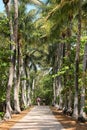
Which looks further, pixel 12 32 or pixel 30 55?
pixel 30 55

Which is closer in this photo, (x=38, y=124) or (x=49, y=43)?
(x=38, y=124)

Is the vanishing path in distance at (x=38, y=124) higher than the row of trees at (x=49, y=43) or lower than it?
lower

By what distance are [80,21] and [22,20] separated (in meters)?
15.0

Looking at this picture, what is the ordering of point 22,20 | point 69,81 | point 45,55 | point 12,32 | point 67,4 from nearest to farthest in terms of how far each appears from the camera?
point 67,4, point 12,32, point 69,81, point 22,20, point 45,55

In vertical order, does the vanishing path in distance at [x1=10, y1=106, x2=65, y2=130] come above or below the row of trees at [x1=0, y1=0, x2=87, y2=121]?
below

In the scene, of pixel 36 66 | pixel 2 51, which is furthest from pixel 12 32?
pixel 36 66

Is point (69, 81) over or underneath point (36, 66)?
underneath

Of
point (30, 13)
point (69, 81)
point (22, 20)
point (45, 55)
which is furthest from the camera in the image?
point (45, 55)

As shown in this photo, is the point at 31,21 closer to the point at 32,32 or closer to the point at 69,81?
the point at 32,32

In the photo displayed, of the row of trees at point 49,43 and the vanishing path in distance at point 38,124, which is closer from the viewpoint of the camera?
the vanishing path in distance at point 38,124

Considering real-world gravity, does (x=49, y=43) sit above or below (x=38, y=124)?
above

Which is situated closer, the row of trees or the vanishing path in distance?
the vanishing path in distance

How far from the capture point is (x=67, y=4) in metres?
23.0

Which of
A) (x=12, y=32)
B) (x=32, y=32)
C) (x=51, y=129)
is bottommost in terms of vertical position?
Result: (x=51, y=129)
